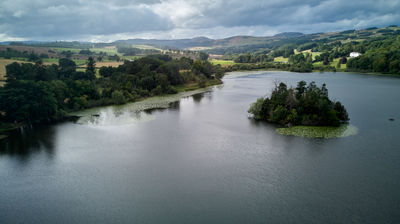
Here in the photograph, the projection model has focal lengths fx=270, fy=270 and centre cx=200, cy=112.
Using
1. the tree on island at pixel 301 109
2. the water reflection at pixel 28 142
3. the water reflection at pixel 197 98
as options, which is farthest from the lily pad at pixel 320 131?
the water reflection at pixel 28 142

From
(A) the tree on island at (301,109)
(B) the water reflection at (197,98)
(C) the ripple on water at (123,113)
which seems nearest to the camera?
(A) the tree on island at (301,109)

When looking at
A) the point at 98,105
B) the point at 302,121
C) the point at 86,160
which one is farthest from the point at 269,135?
the point at 98,105

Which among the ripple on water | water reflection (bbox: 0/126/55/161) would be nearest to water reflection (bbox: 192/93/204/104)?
the ripple on water

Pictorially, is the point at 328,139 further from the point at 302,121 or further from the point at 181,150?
the point at 181,150

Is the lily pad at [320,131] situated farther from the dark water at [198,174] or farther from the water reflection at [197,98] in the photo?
the water reflection at [197,98]

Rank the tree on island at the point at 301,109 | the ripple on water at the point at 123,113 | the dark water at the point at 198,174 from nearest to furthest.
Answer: the dark water at the point at 198,174 → the tree on island at the point at 301,109 → the ripple on water at the point at 123,113

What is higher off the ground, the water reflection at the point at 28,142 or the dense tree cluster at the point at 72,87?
the dense tree cluster at the point at 72,87

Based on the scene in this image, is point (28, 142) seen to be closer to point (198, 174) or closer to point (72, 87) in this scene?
point (72, 87)

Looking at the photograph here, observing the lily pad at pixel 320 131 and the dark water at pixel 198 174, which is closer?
the dark water at pixel 198 174
